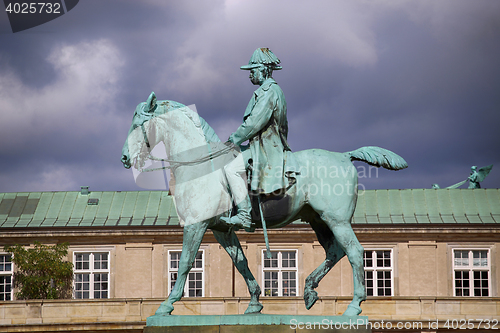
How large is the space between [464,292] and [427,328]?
7.73 metres

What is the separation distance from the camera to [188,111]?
32.6 feet

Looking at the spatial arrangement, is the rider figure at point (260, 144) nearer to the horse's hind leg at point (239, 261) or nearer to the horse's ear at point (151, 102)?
the horse's hind leg at point (239, 261)

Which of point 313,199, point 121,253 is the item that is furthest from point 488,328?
point 313,199

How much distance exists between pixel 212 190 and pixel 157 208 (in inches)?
1011

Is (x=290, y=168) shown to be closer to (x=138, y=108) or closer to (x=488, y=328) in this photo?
(x=138, y=108)

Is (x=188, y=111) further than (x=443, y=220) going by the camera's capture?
No

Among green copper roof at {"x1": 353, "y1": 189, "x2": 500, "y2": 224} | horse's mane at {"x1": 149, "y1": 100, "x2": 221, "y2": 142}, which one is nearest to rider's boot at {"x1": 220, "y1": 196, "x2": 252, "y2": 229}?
horse's mane at {"x1": 149, "y1": 100, "x2": 221, "y2": 142}

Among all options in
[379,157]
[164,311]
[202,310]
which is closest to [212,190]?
[164,311]

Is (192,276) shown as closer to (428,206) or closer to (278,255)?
(278,255)

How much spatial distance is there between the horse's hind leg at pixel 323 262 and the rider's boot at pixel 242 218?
3.89ft

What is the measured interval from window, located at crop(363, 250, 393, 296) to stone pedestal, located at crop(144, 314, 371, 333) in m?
24.7

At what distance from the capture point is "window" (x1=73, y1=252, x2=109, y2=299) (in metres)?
33.7

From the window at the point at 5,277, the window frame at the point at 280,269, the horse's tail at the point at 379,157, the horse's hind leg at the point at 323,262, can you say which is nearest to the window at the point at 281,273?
the window frame at the point at 280,269

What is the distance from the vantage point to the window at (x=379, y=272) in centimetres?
3378
